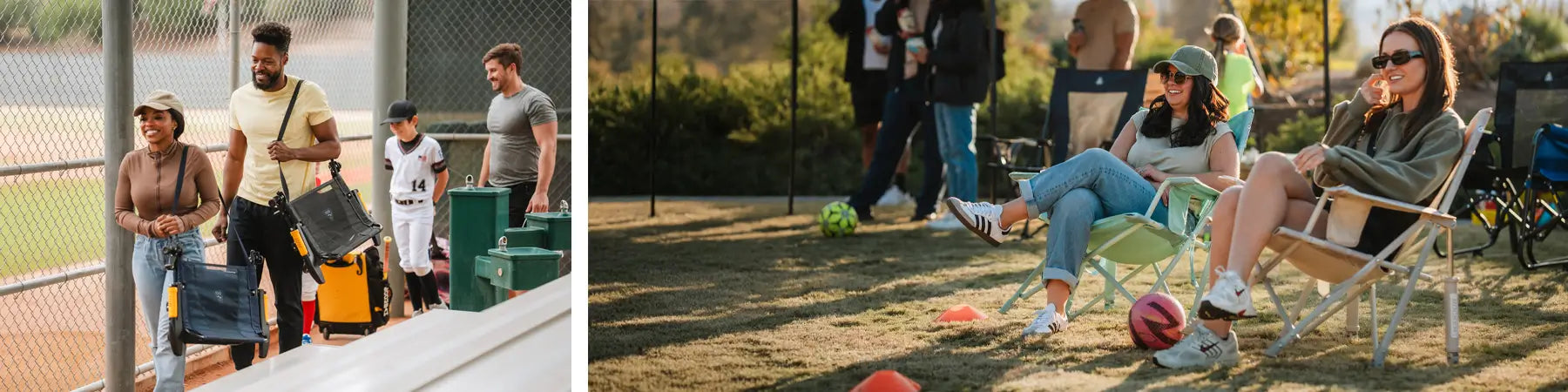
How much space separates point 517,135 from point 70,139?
4.57ft

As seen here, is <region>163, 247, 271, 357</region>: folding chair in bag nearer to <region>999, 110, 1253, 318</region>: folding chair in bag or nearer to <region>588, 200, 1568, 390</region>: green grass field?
<region>588, 200, 1568, 390</region>: green grass field

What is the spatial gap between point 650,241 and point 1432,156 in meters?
3.80

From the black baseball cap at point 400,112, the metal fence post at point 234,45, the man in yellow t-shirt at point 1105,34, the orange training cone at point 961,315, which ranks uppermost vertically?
the man in yellow t-shirt at point 1105,34

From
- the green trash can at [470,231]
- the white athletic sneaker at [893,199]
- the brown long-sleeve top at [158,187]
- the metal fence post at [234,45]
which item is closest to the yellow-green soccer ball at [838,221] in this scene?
the white athletic sneaker at [893,199]

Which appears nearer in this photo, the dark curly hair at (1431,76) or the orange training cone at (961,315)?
the dark curly hair at (1431,76)

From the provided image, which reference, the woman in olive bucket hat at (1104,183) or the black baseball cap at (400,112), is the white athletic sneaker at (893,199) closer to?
the woman in olive bucket hat at (1104,183)

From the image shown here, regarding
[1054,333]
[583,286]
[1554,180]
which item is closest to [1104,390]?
[1054,333]

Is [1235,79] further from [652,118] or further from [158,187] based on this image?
[158,187]

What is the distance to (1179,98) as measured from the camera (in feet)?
12.8

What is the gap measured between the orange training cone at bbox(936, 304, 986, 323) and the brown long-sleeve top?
2061mm

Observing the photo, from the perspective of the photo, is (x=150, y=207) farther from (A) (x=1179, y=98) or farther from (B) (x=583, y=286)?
(A) (x=1179, y=98)

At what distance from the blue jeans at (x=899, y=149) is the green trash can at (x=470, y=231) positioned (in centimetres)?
337

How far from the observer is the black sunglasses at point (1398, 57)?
11.1 ft

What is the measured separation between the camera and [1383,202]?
3.24 metres
